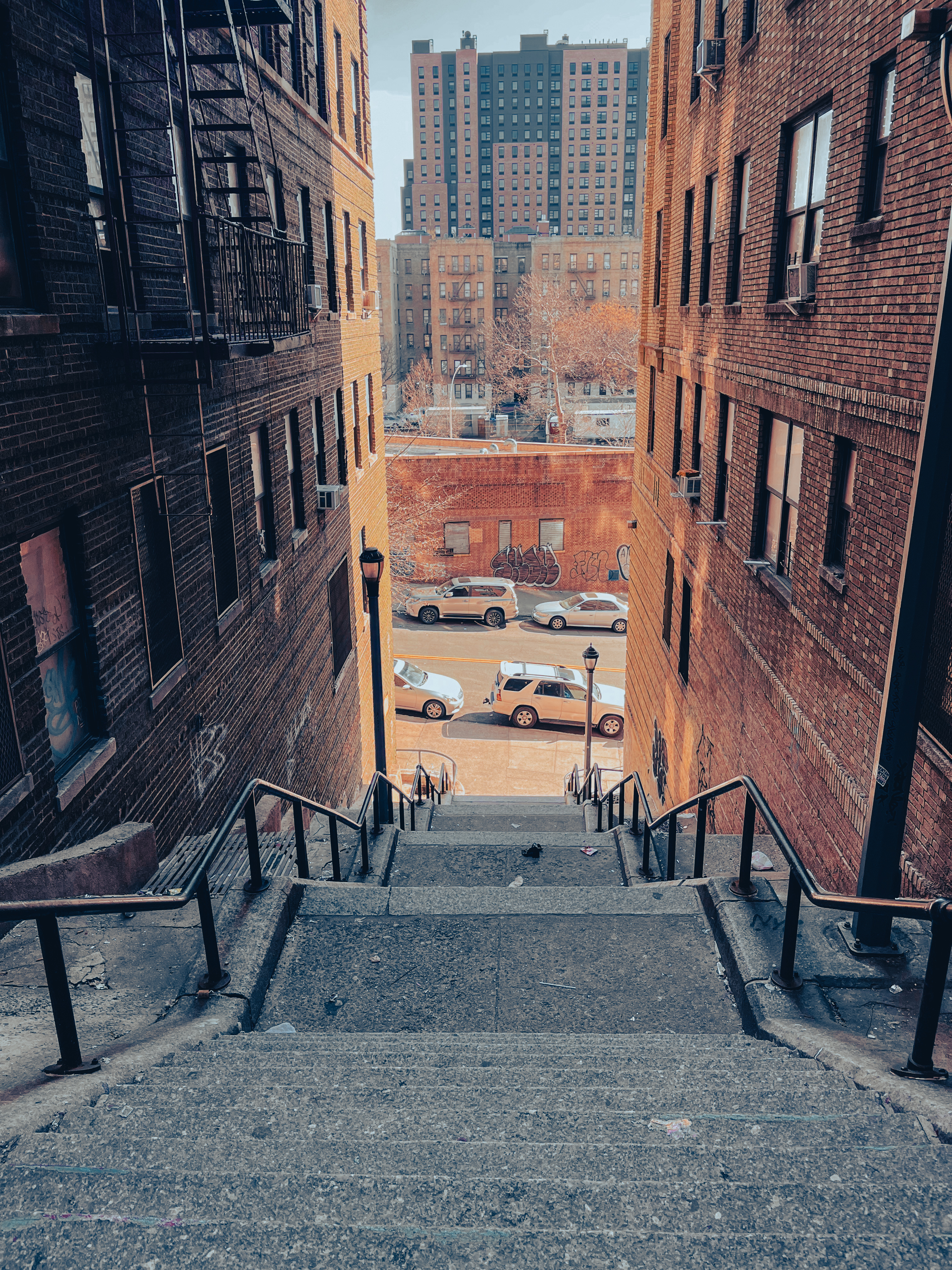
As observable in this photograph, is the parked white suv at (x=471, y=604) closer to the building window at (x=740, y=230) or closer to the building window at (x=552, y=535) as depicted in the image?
Result: the building window at (x=552, y=535)

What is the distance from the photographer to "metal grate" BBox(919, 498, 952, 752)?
609 cm

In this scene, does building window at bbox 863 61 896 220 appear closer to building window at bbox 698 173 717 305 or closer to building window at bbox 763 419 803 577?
building window at bbox 763 419 803 577

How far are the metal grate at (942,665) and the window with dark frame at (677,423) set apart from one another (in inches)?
400

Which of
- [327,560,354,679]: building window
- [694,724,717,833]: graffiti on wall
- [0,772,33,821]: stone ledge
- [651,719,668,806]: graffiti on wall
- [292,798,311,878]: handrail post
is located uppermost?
[0,772,33,821]: stone ledge

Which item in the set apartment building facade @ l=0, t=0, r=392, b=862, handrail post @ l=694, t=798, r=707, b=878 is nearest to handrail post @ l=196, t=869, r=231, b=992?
apartment building facade @ l=0, t=0, r=392, b=862

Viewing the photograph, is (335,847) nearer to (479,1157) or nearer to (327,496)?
(479,1157)

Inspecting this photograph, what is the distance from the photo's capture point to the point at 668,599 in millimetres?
17531

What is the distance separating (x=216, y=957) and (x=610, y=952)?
8.67 feet

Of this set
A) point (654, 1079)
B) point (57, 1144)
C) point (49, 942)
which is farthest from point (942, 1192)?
point (49, 942)

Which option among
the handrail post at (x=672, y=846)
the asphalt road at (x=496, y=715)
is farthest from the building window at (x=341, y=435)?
the handrail post at (x=672, y=846)

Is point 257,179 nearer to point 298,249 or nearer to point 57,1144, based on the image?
point 298,249

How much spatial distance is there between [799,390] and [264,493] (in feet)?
22.6

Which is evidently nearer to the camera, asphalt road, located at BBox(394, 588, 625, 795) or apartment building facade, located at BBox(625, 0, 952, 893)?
apartment building facade, located at BBox(625, 0, 952, 893)

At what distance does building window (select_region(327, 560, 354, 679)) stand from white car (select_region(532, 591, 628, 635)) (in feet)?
65.4
